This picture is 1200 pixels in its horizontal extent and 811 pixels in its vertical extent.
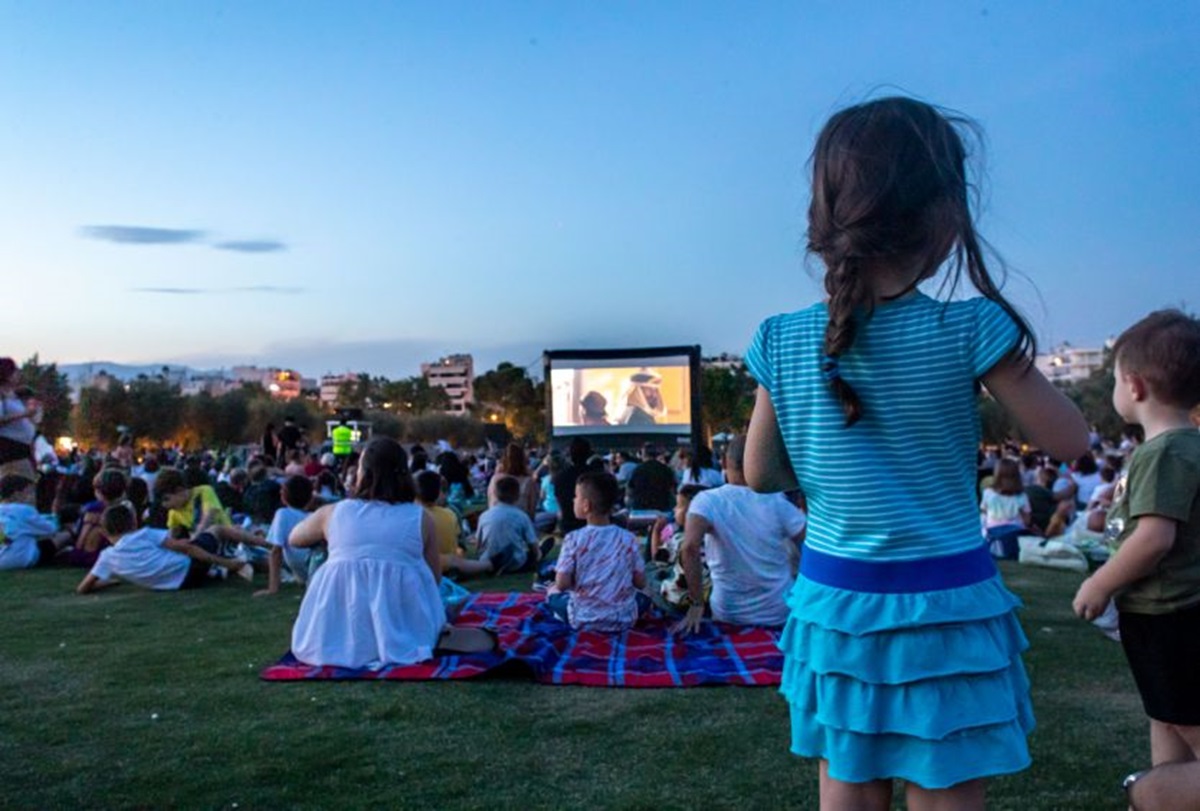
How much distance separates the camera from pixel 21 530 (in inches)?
407

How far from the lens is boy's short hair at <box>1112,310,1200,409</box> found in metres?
2.57

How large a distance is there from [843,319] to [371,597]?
4333 millimetres

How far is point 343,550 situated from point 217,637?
4.41 ft

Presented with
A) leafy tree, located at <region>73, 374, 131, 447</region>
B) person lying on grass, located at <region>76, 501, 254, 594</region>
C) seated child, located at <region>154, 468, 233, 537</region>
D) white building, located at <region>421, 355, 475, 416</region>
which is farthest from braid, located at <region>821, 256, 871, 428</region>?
white building, located at <region>421, 355, 475, 416</region>

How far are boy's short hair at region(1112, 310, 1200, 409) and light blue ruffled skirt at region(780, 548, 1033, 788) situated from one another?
1.16 m

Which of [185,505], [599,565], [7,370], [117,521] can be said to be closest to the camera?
[599,565]

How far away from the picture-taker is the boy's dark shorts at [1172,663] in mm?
2574

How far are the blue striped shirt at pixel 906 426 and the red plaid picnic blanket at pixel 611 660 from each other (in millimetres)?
3091

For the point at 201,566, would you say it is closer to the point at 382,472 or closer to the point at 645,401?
the point at 382,472

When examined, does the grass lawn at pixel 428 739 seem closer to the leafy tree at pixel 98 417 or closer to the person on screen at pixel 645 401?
the person on screen at pixel 645 401

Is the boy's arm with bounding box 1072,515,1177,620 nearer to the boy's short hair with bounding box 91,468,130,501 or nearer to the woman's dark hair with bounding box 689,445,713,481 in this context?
the boy's short hair with bounding box 91,468,130,501

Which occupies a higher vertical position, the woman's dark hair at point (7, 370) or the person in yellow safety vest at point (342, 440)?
the woman's dark hair at point (7, 370)

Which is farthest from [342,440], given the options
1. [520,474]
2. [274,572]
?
[274,572]

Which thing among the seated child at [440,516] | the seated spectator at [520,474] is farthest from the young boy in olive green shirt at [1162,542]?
the seated spectator at [520,474]
